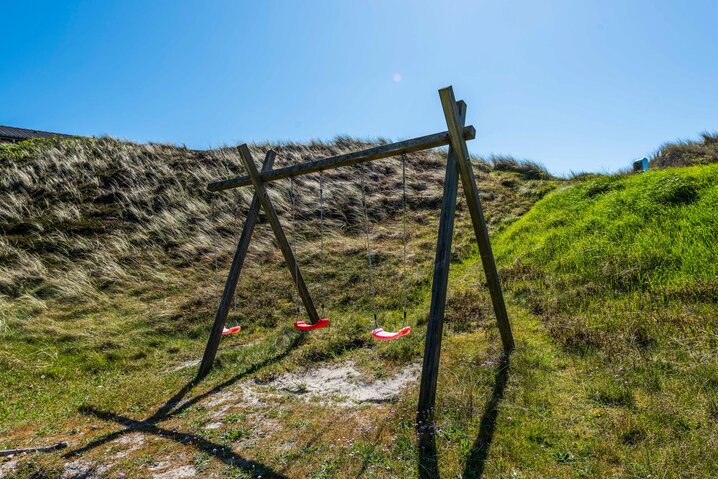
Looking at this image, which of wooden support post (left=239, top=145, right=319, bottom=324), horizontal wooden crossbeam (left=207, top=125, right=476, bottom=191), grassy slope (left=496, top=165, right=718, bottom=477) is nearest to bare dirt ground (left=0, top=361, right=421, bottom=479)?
wooden support post (left=239, top=145, right=319, bottom=324)

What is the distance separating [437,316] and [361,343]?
2863 millimetres

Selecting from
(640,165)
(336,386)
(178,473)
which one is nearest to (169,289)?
(336,386)

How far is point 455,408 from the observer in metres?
4.07

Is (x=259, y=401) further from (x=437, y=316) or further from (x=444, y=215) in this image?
(x=444, y=215)

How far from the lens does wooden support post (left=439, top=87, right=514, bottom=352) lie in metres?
4.05

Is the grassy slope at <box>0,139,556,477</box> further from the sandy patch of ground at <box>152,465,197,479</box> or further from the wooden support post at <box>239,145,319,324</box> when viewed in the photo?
the wooden support post at <box>239,145,319,324</box>

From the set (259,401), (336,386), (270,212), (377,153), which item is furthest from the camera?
(270,212)

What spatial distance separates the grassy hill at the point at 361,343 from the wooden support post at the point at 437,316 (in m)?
0.25

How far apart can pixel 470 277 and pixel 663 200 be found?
13.0 ft

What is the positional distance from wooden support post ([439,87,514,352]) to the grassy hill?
465 mm

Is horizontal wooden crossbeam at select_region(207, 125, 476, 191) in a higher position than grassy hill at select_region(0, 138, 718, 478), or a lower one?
higher

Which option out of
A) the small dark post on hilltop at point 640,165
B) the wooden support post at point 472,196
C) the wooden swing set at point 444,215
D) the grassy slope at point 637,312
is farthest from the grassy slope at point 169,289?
the small dark post on hilltop at point 640,165

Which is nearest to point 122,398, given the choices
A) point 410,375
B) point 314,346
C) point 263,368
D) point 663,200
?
point 263,368

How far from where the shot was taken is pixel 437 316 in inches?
160
